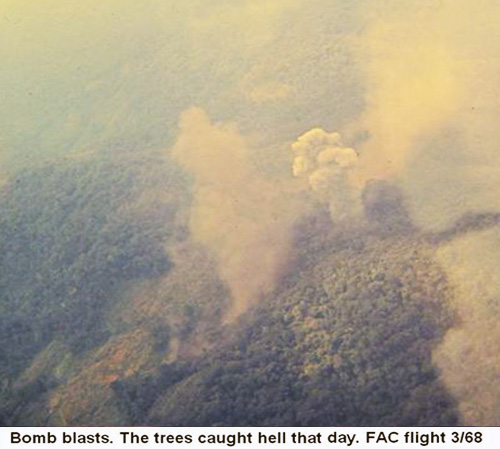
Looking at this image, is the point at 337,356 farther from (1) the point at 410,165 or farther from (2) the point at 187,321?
(1) the point at 410,165

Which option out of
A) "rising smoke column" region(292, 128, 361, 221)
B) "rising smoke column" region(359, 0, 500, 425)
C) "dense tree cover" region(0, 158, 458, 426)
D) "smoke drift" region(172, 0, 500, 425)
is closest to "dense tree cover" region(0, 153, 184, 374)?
"dense tree cover" region(0, 158, 458, 426)

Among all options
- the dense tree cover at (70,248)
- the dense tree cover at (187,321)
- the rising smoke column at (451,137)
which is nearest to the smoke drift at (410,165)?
the rising smoke column at (451,137)

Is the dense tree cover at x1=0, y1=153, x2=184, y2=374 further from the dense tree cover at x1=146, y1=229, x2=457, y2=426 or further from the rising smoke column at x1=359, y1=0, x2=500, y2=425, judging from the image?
the rising smoke column at x1=359, y1=0, x2=500, y2=425
